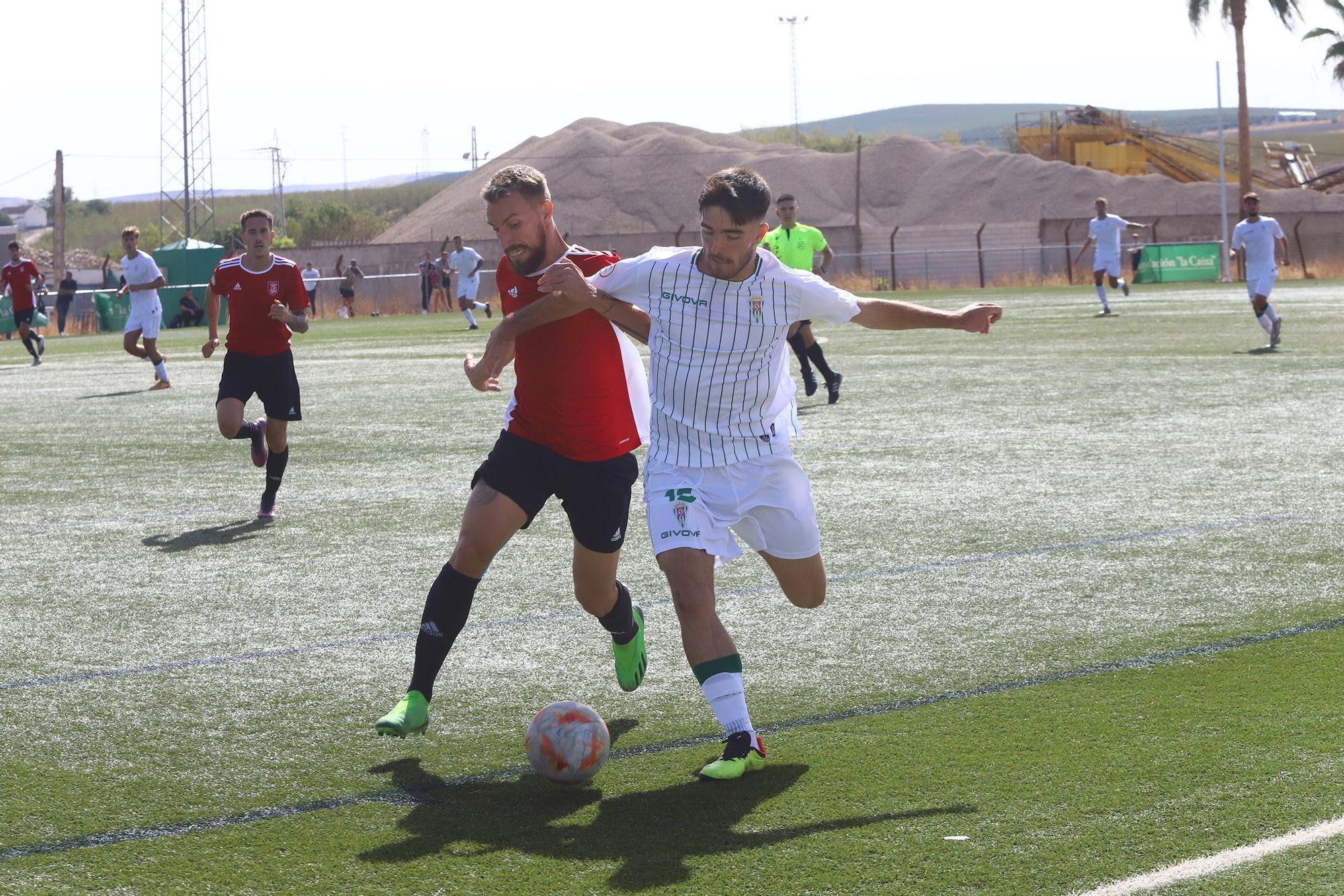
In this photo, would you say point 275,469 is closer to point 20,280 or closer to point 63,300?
point 20,280

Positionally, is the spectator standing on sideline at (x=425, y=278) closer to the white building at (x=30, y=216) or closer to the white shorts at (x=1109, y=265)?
the white shorts at (x=1109, y=265)

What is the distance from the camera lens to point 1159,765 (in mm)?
4672

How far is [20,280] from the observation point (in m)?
27.0

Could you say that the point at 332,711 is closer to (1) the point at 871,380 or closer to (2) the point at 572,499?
(2) the point at 572,499

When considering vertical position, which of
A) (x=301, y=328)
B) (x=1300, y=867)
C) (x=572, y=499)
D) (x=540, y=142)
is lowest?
(x=1300, y=867)

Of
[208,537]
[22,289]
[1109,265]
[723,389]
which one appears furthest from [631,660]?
[1109,265]

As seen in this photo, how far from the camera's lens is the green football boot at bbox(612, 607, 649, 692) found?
18.8 feet

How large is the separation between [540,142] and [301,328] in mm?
102206

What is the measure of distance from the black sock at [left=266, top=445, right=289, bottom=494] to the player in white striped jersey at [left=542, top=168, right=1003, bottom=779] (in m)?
5.74

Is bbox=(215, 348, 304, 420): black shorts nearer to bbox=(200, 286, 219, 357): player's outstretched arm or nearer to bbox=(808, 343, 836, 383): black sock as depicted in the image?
bbox=(200, 286, 219, 357): player's outstretched arm

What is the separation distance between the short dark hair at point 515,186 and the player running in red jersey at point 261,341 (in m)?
5.57

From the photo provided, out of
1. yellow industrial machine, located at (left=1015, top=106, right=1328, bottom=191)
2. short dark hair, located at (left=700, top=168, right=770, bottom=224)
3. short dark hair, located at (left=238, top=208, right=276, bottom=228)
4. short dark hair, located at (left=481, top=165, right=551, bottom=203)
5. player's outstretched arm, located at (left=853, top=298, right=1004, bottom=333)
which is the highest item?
yellow industrial machine, located at (left=1015, top=106, right=1328, bottom=191)

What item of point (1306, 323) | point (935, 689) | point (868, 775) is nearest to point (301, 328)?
point (935, 689)

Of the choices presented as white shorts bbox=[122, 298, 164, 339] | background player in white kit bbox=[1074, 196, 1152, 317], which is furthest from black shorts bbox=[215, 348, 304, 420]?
background player in white kit bbox=[1074, 196, 1152, 317]
